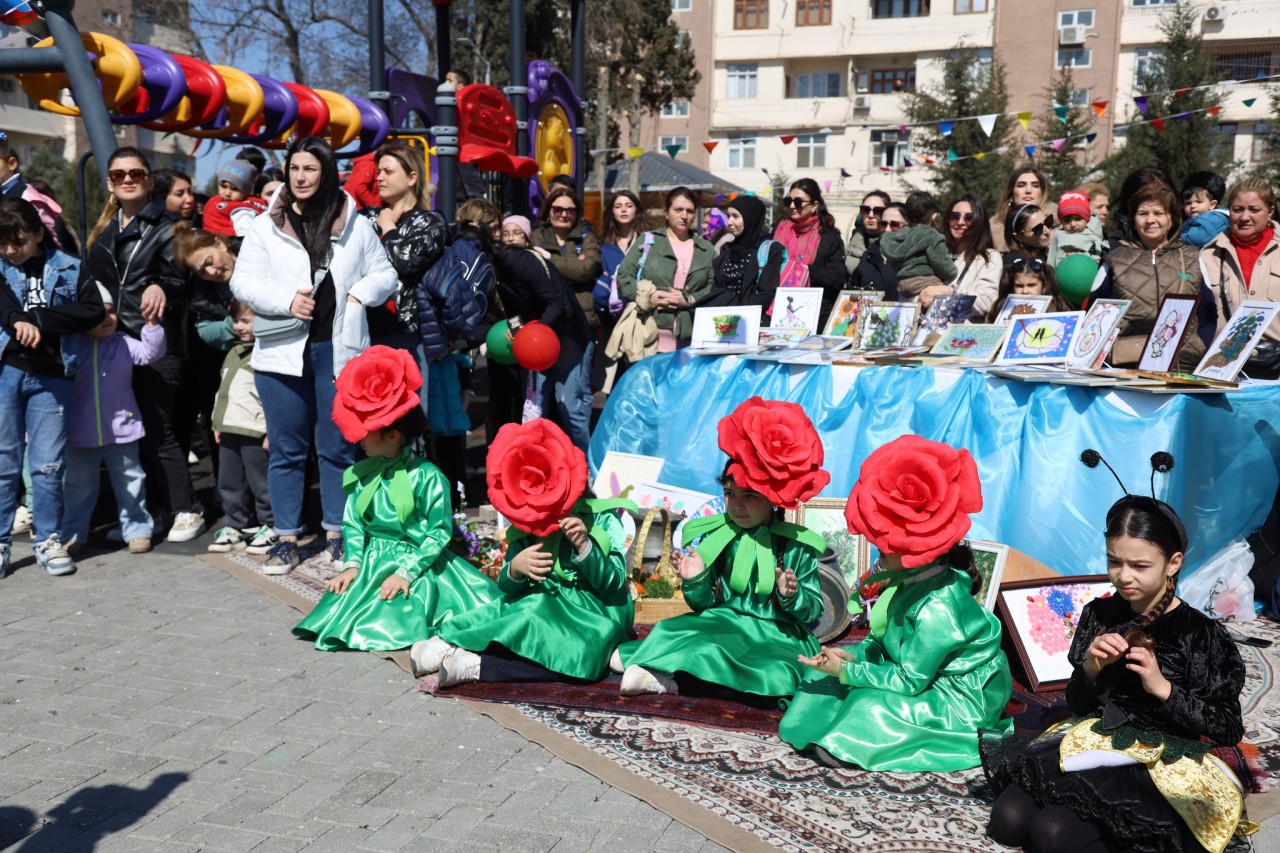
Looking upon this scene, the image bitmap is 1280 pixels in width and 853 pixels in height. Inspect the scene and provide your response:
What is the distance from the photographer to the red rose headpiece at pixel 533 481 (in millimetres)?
4137

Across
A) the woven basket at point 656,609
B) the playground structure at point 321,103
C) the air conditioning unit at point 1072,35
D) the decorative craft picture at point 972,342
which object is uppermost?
the air conditioning unit at point 1072,35

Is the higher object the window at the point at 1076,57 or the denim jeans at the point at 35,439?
the window at the point at 1076,57

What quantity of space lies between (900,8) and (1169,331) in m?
35.7

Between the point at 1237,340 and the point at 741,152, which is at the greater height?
the point at 741,152

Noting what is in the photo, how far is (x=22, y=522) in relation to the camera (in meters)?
6.68

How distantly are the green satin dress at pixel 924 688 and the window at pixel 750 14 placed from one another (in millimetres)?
38417

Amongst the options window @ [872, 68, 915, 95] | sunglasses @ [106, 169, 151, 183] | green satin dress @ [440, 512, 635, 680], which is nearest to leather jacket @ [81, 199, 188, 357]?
sunglasses @ [106, 169, 151, 183]

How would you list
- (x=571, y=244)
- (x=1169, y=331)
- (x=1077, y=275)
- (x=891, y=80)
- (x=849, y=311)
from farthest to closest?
(x=891, y=80) → (x=571, y=244) → (x=849, y=311) → (x=1077, y=275) → (x=1169, y=331)

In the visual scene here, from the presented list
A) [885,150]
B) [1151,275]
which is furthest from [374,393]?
[885,150]

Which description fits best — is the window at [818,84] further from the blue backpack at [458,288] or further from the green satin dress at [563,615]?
the green satin dress at [563,615]

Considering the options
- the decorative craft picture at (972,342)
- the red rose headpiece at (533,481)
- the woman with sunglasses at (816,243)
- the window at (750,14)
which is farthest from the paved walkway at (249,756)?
the window at (750,14)

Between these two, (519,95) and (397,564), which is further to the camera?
(519,95)

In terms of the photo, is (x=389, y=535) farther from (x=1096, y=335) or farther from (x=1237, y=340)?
(x=1237, y=340)

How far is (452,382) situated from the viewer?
22.6ft
